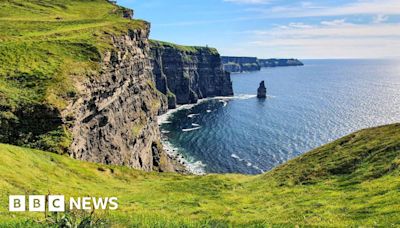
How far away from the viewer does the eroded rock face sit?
66.9m

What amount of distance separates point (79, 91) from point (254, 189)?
35848mm

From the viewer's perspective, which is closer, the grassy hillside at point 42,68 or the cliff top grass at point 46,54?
the grassy hillside at point 42,68

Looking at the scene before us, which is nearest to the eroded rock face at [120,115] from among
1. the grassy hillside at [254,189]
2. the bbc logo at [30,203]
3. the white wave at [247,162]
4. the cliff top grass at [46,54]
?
the cliff top grass at [46,54]

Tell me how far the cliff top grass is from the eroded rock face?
8.99 ft

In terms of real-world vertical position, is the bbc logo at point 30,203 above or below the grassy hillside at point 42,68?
below

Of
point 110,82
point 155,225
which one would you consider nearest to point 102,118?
point 110,82

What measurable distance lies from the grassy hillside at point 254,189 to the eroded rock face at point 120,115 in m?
13.6

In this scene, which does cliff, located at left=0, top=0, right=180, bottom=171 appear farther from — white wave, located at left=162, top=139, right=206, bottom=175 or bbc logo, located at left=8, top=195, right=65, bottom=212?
bbc logo, located at left=8, top=195, right=65, bottom=212

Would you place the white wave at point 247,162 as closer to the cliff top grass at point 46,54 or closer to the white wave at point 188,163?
the white wave at point 188,163

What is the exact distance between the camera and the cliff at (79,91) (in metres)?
56.8

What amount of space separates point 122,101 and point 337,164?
197 ft

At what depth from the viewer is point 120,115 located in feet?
291

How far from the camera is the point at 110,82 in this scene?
263ft

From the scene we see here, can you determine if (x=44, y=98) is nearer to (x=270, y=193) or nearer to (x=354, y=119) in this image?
(x=270, y=193)
